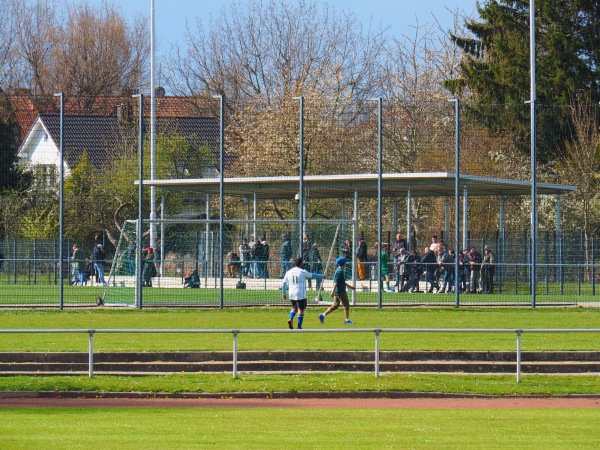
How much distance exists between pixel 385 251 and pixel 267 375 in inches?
667

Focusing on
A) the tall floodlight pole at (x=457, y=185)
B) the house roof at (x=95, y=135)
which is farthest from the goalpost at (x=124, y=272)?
the tall floodlight pole at (x=457, y=185)

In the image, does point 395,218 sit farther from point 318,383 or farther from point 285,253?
point 318,383

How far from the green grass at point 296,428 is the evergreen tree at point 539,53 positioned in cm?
3514

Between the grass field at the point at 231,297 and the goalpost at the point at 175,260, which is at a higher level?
the goalpost at the point at 175,260

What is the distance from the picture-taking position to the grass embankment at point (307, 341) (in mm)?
17891

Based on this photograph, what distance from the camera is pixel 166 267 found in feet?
105

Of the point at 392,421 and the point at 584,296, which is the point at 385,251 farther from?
the point at 392,421

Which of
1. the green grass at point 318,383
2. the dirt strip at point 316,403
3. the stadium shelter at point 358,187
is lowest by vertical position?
the dirt strip at point 316,403

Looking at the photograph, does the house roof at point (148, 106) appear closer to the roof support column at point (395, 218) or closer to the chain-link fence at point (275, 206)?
the chain-link fence at point (275, 206)

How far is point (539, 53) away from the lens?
173ft

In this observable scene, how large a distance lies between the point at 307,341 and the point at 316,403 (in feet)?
18.5

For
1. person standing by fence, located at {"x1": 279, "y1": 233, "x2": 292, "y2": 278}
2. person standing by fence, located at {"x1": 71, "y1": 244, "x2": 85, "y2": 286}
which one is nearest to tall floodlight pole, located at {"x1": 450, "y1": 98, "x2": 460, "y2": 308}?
person standing by fence, located at {"x1": 279, "y1": 233, "x2": 292, "y2": 278}

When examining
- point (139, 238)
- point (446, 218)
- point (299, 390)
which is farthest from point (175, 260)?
point (299, 390)

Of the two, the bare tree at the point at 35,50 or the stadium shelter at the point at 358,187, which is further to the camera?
the bare tree at the point at 35,50
